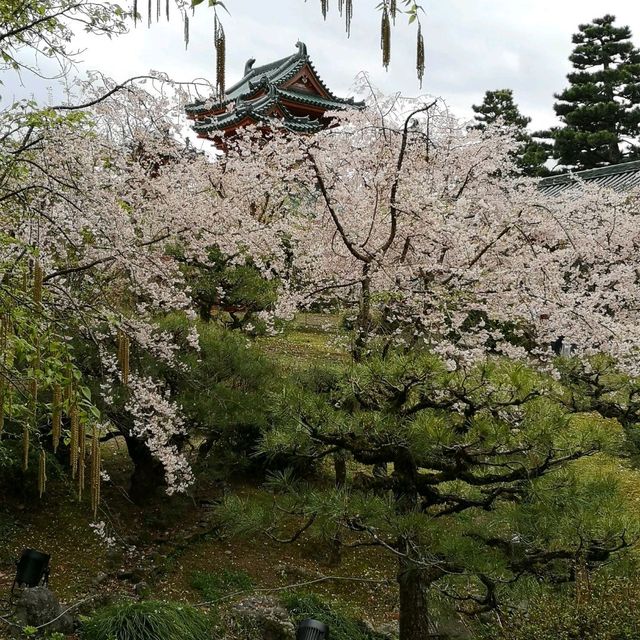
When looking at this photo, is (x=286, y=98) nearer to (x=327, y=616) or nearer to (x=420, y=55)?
(x=327, y=616)

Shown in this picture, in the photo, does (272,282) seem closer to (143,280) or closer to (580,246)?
(143,280)

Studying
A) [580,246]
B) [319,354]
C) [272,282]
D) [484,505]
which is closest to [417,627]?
[484,505]

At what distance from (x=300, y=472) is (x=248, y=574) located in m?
2.35

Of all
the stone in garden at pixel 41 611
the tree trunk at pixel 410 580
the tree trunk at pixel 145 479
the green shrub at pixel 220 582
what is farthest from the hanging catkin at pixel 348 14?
the tree trunk at pixel 145 479

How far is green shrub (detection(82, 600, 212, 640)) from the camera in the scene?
20.1 feet

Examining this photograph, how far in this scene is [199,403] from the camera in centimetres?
830

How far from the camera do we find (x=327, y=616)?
23.5 feet

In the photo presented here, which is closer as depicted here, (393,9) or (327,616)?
(393,9)

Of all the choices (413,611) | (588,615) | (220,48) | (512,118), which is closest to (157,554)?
(413,611)

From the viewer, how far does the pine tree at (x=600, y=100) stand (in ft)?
106

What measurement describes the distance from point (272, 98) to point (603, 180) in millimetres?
10940

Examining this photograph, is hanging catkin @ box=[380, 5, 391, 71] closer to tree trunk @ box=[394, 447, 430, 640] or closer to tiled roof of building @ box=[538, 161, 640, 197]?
tree trunk @ box=[394, 447, 430, 640]

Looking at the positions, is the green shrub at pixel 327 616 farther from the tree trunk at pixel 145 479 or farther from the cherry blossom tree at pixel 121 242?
the tree trunk at pixel 145 479

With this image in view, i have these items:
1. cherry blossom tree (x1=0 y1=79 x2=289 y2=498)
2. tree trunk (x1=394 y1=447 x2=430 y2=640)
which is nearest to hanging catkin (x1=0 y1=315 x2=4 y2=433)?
cherry blossom tree (x1=0 y1=79 x2=289 y2=498)
